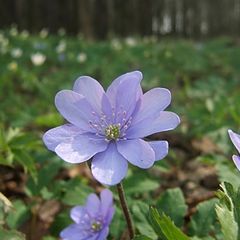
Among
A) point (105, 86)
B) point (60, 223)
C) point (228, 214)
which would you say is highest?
point (228, 214)

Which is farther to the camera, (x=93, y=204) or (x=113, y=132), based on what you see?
→ (x=93, y=204)

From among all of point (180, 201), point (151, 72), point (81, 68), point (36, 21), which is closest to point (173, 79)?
point (151, 72)

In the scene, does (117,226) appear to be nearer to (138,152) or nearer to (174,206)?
(174,206)

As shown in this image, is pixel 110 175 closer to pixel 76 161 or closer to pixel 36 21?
pixel 76 161

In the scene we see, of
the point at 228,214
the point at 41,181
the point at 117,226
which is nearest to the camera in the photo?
the point at 228,214

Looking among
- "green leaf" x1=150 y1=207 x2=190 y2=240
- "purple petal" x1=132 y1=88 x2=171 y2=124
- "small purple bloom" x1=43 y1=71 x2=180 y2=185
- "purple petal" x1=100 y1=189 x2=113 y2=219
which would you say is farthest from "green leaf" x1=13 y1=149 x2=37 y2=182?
"green leaf" x1=150 y1=207 x2=190 y2=240

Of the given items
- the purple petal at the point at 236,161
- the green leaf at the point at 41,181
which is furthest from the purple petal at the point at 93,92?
the green leaf at the point at 41,181

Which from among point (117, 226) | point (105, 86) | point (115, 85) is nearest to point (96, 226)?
point (117, 226)
